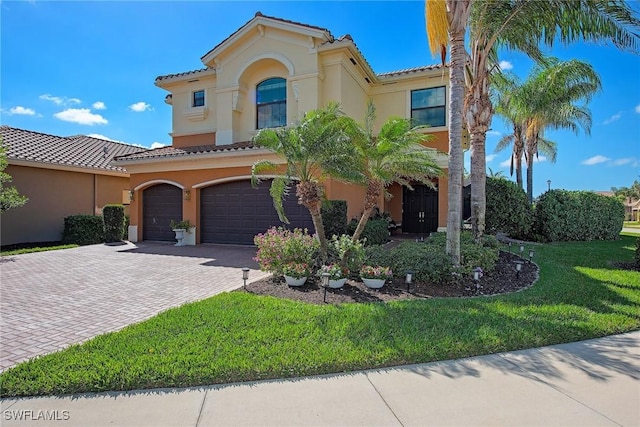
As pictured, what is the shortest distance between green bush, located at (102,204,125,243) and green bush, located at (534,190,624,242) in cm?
2101

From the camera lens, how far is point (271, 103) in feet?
53.7

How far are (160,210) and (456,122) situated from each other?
14.8 metres

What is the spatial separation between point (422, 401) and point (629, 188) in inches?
3843

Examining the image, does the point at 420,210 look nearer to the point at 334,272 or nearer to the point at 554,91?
A: the point at 554,91

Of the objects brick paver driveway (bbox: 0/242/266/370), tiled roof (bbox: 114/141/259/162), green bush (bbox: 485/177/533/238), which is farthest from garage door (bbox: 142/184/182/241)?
green bush (bbox: 485/177/533/238)

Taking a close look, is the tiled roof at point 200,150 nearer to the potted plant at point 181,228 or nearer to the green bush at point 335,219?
the potted plant at point 181,228

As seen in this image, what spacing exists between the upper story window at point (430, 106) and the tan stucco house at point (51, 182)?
17.2 m

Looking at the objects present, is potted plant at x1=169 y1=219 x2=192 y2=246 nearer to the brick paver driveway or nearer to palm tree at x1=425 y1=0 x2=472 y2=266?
the brick paver driveway

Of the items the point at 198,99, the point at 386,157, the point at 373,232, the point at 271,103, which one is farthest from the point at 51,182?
the point at 386,157

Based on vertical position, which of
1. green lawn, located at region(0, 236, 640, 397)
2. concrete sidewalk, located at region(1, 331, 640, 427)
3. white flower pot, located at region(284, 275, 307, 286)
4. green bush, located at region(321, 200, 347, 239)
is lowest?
concrete sidewalk, located at region(1, 331, 640, 427)

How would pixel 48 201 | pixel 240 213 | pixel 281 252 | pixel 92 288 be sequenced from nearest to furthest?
pixel 92 288 → pixel 281 252 → pixel 240 213 → pixel 48 201

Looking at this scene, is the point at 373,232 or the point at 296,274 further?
the point at 373,232

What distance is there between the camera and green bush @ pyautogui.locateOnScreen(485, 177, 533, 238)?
15.1m

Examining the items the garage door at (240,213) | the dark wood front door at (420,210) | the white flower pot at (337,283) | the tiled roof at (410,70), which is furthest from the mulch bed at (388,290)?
the dark wood front door at (420,210)
